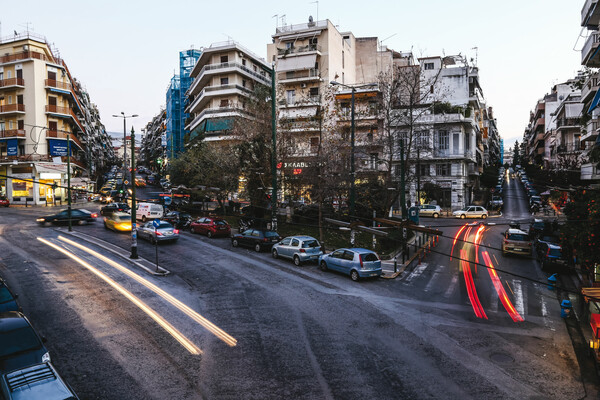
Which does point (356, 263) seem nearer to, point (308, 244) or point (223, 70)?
point (308, 244)

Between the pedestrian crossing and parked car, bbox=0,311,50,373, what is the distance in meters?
13.6

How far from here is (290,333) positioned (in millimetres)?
12062

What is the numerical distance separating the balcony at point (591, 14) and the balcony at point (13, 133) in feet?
187

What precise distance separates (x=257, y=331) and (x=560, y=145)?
184 ft

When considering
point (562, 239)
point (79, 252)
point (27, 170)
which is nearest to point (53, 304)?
point (79, 252)

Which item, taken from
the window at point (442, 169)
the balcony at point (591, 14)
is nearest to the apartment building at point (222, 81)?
the window at point (442, 169)

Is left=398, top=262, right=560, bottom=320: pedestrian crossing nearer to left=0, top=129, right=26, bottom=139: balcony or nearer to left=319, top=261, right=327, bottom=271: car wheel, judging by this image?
Result: left=319, top=261, right=327, bottom=271: car wheel

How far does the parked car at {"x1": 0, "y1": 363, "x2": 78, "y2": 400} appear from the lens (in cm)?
740

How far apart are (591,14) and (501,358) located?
24274 mm

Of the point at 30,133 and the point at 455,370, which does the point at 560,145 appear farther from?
the point at 30,133

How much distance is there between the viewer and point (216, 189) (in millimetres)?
33188

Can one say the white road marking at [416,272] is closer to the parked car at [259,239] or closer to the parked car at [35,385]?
the parked car at [259,239]

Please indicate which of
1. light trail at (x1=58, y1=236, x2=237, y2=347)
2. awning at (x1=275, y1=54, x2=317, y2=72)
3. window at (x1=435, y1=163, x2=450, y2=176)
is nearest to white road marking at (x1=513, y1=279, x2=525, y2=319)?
light trail at (x1=58, y1=236, x2=237, y2=347)

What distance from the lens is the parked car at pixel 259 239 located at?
23781 millimetres
